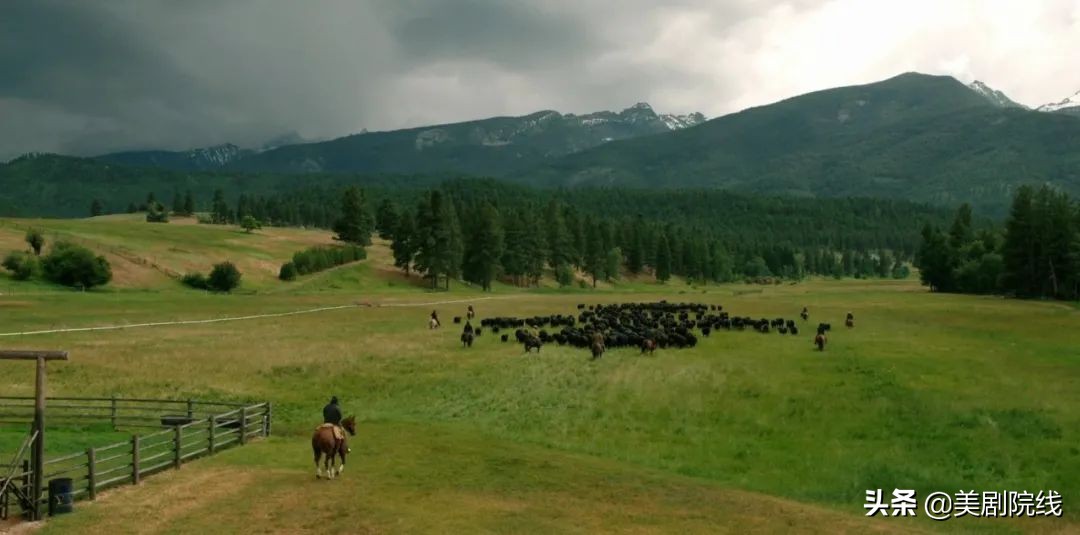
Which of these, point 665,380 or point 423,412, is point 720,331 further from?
point 423,412

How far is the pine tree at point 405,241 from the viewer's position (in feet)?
389

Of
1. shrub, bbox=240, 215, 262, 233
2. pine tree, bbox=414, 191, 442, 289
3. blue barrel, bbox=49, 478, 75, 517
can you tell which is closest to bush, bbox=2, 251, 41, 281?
pine tree, bbox=414, 191, 442, 289

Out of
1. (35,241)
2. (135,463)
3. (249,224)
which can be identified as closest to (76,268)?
(35,241)

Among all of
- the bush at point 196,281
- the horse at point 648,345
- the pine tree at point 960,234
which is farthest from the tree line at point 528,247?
the horse at point 648,345

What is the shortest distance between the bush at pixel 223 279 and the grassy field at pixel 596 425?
36.0 m

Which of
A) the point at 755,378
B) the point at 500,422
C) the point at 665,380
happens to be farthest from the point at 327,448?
the point at 755,378

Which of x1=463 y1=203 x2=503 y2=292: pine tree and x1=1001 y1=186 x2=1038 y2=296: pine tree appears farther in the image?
x1=463 y1=203 x2=503 y2=292: pine tree

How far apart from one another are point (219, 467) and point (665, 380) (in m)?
22.1

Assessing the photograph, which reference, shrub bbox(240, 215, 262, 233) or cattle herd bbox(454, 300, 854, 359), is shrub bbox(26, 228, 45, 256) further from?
shrub bbox(240, 215, 262, 233)

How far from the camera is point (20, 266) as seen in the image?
3374 inches

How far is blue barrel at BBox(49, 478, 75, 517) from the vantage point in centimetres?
1853

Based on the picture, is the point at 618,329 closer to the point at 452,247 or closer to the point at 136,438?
the point at 136,438

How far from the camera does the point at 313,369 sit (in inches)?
1676

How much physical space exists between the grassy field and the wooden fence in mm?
881
